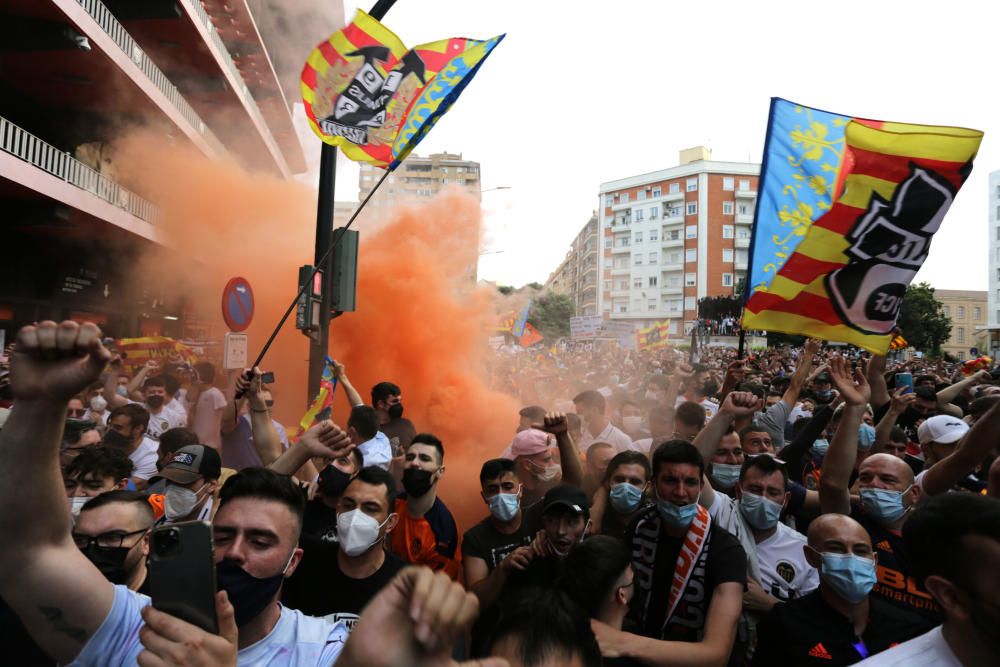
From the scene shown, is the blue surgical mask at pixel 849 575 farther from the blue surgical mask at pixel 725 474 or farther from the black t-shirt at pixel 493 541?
the blue surgical mask at pixel 725 474

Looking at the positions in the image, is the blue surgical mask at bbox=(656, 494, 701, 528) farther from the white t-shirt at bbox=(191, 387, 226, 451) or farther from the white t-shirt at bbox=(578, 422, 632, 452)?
the white t-shirt at bbox=(191, 387, 226, 451)

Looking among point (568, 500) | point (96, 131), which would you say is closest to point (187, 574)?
point (568, 500)

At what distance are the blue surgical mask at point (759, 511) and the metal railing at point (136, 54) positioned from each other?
1346cm

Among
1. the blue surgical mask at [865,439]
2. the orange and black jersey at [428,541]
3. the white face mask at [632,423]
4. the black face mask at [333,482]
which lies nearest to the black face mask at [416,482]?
the orange and black jersey at [428,541]

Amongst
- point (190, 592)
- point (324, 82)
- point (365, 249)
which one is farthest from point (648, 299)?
point (190, 592)

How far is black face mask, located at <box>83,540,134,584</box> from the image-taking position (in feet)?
7.16

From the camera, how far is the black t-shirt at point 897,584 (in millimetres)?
2695

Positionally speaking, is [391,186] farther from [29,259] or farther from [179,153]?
[29,259]

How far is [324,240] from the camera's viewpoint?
21.0ft

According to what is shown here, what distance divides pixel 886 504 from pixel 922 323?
43.5m

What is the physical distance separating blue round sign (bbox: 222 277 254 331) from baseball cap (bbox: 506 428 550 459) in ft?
9.90

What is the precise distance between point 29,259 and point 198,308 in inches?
230

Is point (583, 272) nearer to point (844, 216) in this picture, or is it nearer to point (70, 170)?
point (70, 170)

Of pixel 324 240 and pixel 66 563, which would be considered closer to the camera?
pixel 66 563
